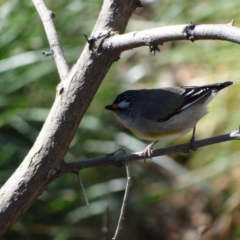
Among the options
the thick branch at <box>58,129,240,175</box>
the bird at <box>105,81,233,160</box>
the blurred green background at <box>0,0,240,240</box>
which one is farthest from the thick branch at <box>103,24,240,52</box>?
the blurred green background at <box>0,0,240,240</box>

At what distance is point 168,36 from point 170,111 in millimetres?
1763

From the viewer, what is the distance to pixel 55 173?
198 cm

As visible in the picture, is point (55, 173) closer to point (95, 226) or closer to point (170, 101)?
point (170, 101)

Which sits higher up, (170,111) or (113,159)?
(170,111)

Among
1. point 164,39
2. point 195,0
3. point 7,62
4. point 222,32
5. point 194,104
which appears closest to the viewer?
point 222,32

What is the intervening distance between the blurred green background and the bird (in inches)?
55.3

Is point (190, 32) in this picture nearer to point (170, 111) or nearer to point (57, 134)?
point (57, 134)

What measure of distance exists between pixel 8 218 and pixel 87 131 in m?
3.39

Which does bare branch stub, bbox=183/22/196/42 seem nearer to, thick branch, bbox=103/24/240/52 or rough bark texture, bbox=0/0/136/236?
thick branch, bbox=103/24/240/52

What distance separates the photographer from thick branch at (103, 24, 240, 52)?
1.54 meters

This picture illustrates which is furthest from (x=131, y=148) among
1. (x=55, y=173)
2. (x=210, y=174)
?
(x=55, y=173)

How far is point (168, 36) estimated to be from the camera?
1.70 metres

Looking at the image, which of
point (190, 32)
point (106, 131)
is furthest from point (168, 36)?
point (106, 131)

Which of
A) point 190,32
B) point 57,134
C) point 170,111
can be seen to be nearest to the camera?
point 190,32
